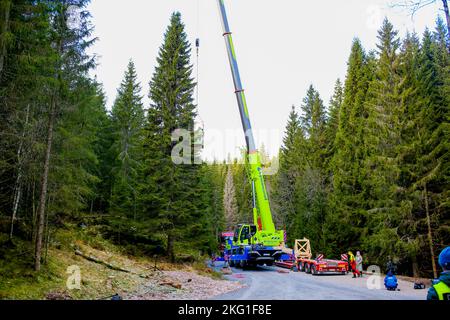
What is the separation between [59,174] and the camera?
1312 centimetres

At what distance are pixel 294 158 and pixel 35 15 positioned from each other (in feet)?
120

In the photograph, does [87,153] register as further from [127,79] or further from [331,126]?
[331,126]

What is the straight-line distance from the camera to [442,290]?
3.15 metres

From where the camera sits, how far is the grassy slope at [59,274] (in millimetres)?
9906

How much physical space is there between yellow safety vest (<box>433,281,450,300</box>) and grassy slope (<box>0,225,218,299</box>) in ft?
33.2

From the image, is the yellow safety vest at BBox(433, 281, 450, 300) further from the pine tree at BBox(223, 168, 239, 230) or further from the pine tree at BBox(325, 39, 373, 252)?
the pine tree at BBox(223, 168, 239, 230)

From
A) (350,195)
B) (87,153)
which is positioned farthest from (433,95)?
(87,153)

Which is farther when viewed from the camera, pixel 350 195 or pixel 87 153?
pixel 350 195

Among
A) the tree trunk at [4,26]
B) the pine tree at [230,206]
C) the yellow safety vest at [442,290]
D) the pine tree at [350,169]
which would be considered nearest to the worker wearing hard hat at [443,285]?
the yellow safety vest at [442,290]

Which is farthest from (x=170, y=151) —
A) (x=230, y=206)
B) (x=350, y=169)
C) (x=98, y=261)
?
(x=230, y=206)

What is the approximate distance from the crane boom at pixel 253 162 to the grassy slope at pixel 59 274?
25.7 ft

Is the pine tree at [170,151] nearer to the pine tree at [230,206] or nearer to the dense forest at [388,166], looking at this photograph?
the dense forest at [388,166]
